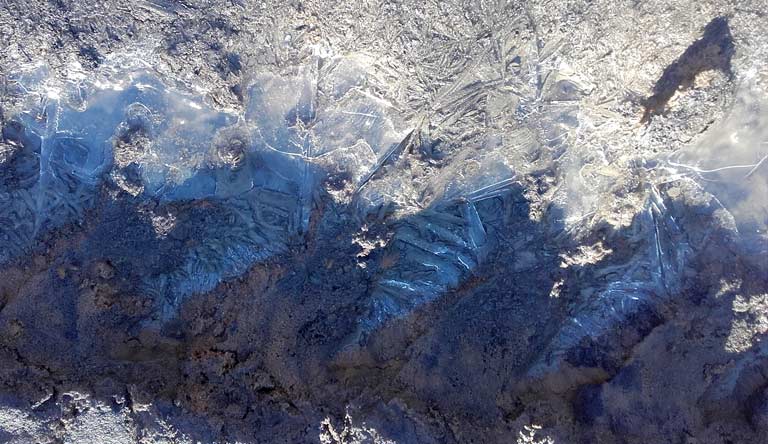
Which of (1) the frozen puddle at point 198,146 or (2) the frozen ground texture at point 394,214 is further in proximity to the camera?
(1) the frozen puddle at point 198,146

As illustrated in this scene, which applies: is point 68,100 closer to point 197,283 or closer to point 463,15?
point 197,283

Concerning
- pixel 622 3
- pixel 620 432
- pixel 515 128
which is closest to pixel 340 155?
pixel 515 128

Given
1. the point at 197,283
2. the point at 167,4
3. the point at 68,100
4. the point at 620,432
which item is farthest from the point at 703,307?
the point at 68,100

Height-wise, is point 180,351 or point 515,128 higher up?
point 515,128

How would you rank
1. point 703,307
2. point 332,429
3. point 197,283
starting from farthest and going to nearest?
point 197,283 → point 703,307 → point 332,429

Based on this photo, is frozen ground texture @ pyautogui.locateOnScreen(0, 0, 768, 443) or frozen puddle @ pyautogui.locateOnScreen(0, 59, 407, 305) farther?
frozen puddle @ pyautogui.locateOnScreen(0, 59, 407, 305)

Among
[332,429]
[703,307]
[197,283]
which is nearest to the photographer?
[332,429]

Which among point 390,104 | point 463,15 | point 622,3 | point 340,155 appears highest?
point 622,3

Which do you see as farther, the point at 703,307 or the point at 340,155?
the point at 340,155
